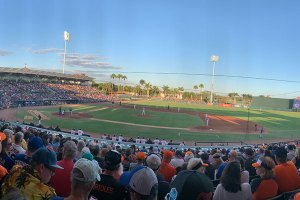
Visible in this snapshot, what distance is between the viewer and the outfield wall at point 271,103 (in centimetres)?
9907

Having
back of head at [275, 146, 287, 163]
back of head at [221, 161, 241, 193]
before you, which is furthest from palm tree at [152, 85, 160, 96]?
back of head at [221, 161, 241, 193]

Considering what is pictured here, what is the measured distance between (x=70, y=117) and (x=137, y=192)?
39.5 meters

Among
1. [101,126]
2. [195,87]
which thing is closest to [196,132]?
[101,126]

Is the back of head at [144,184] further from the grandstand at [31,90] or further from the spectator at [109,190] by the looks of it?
the grandstand at [31,90]

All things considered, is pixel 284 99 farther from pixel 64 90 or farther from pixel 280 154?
pixel 280 154

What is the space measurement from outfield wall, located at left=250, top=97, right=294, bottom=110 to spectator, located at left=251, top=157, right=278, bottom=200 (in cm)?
10206

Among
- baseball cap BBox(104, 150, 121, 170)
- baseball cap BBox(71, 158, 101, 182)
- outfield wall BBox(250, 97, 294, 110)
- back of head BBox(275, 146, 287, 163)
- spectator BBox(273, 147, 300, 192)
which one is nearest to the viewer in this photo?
baseball cap BBox(71, 158, 101, 182)

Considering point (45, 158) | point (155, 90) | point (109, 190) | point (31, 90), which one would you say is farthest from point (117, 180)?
point (155, 90)

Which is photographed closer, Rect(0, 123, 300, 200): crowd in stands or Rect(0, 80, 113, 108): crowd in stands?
Rect(0, 123, 300, 200): crowd in stands

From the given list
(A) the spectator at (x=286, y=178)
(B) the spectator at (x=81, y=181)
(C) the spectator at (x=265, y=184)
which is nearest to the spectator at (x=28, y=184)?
(B) the spectator at (x=81, y=181)

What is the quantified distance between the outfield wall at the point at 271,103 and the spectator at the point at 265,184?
102060mm

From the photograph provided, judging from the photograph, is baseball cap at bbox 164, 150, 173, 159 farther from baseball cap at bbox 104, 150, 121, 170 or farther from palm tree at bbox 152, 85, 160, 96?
palm tree at bbox 152, 85, 160, 96

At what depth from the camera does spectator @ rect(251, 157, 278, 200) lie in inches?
202

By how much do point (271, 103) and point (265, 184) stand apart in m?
104
